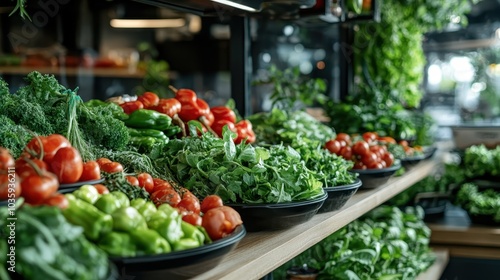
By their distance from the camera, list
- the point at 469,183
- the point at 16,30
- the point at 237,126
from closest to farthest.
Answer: the point at 237,126 < the point at 469,183 < the point at 16,30

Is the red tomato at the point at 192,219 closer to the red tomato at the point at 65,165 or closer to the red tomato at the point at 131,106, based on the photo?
the red tomato at the point at 65,165

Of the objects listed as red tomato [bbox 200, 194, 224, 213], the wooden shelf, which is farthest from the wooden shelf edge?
the wooden shelf

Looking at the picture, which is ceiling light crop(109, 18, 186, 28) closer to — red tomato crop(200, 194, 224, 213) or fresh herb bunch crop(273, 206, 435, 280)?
fresh herb bunch crop(273, 206, 435, 280)

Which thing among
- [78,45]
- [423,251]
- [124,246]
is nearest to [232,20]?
[423,251]

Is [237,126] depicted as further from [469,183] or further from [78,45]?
[78,45]

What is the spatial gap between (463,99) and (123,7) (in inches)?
194

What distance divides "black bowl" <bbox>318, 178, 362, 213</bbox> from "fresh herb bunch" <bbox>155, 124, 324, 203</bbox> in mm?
190

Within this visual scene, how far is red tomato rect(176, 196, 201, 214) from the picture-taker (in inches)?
66.4

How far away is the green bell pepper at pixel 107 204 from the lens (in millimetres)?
1390

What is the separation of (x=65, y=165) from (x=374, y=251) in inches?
76.6

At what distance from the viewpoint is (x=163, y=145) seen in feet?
7.62

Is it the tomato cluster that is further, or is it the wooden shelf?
the wooden shelf

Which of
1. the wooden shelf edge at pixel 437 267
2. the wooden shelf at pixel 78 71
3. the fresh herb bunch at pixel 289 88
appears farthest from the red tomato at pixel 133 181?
the wooden shelf at pixel 78 71

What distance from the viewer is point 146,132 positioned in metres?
2.45
